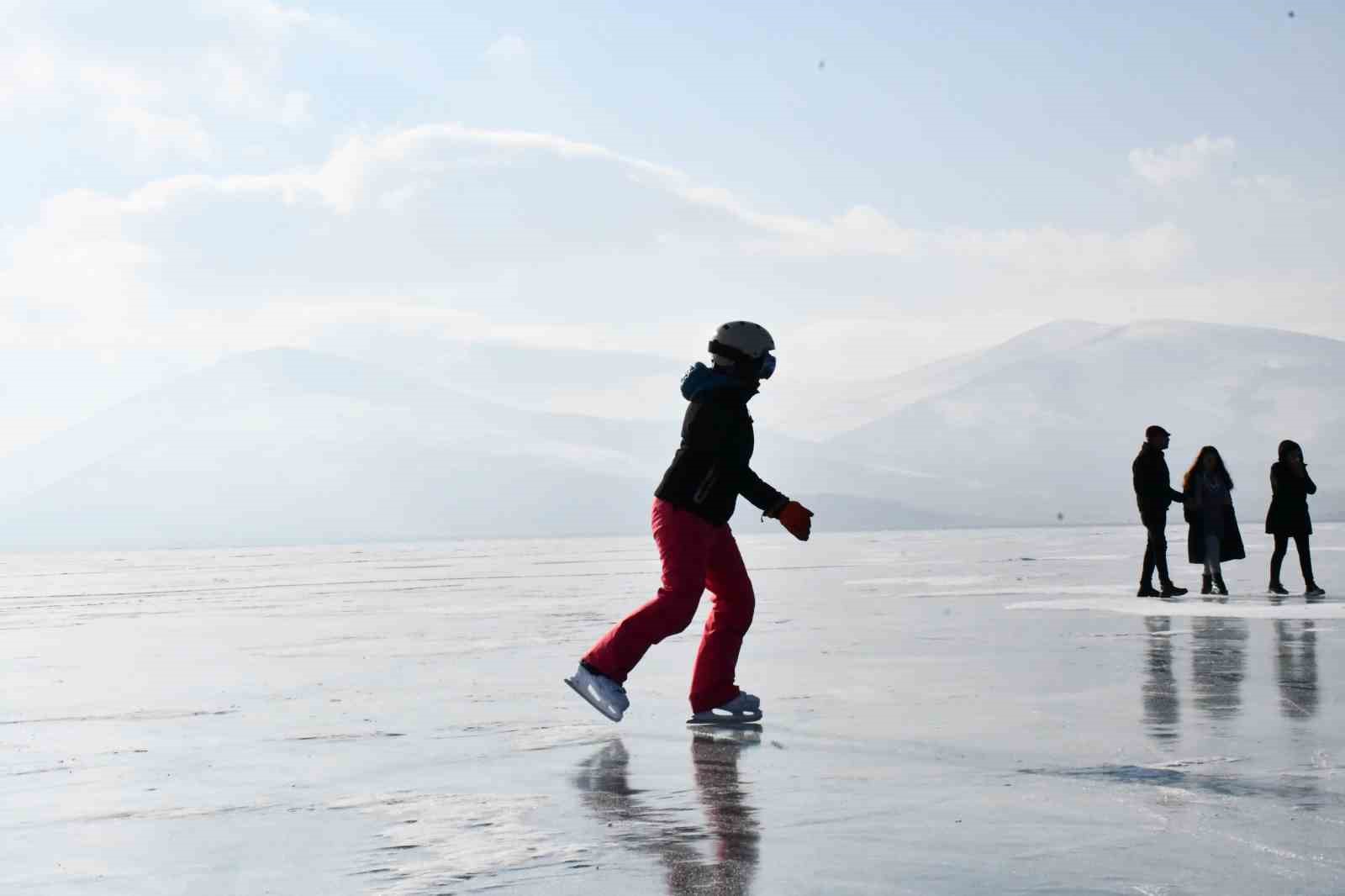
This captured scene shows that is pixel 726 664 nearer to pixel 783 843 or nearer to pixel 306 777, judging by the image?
pixel 306 777

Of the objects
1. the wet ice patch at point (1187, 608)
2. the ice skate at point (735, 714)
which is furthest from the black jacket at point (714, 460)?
the wet ice patch at point (1187, 608)

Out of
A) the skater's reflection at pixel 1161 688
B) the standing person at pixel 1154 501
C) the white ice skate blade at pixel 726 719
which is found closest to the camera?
the skater's reflection at pixel 1161 688

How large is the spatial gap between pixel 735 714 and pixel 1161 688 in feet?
7.55

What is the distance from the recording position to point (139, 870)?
4.71m

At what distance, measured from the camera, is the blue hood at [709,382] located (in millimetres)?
8008

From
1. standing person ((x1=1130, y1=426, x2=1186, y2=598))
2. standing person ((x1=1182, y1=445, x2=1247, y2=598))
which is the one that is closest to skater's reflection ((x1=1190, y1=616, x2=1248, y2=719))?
standing person ((x1=1130, y1=426, x2=1186, y2=598))

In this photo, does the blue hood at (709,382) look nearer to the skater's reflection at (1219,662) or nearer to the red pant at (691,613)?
the red pant at (691,613)

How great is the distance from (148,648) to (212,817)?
805 cm

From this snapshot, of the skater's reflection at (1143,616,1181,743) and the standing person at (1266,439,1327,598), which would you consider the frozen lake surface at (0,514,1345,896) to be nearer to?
the skater's reflection at (1143,616,1181,743)

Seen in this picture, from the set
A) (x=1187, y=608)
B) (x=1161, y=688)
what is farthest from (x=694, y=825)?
(x=1187, y=608)

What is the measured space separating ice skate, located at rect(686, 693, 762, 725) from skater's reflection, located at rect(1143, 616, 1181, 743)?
1717 millimetres

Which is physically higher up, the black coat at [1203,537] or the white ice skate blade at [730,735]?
the black coat at [1203,537]

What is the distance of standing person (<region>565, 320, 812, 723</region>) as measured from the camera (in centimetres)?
778

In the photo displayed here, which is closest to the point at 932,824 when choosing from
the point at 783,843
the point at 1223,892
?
the point at 783,843
